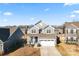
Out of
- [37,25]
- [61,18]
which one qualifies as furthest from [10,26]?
[61,18]

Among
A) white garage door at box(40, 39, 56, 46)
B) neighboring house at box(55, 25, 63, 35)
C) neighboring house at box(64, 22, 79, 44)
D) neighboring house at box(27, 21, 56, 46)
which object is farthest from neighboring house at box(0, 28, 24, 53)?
neighboring house at box(64, 22, 79, 44)

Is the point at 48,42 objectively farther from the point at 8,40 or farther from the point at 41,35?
the point at 8,40

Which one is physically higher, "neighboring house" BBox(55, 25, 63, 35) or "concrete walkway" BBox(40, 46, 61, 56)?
"neighboring house" BBox(55, 25, 63, 35)

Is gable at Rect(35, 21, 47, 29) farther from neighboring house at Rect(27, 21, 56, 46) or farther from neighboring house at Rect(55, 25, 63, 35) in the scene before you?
neighboring house at Rect(55, 25, 63, 35)

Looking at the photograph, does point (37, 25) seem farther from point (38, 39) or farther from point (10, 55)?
point (10, 55)

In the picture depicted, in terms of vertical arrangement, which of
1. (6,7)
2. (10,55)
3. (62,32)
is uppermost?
(6,7)

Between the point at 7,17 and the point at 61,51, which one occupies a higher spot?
the point at 7,17
